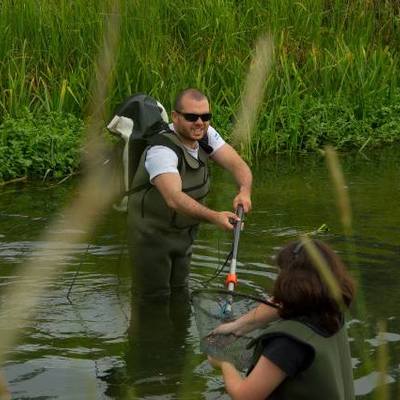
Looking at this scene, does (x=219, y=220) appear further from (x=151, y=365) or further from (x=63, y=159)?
(x=63, y=159)

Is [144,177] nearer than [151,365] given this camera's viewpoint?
No

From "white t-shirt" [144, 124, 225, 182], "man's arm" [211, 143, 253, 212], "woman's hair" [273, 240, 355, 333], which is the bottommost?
"man's arm" [211, 143, 253, 212]

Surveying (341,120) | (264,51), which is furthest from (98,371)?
(341,120)

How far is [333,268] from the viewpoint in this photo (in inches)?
146

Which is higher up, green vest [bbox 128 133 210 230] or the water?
green vest [bbox 128 133 210 230]

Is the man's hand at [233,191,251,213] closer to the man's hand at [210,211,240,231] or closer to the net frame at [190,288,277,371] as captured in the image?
the man's hand at [210,211,240,231]

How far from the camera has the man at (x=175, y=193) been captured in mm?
6617

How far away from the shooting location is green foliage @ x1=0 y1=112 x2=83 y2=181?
409 inches

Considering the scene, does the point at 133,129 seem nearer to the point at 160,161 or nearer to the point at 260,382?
the point at 160,161

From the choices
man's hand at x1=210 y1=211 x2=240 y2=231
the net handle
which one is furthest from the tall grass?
man's hand at x1=210 y1=211 x2=240 y2=231

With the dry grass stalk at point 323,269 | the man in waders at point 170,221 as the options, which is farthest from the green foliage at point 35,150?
the dry grass stalk at point 323,269

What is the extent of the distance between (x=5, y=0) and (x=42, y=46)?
23.3 inches

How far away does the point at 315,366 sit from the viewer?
376 cm

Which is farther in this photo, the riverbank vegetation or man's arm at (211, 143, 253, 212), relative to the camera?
the riverbank vegetation
